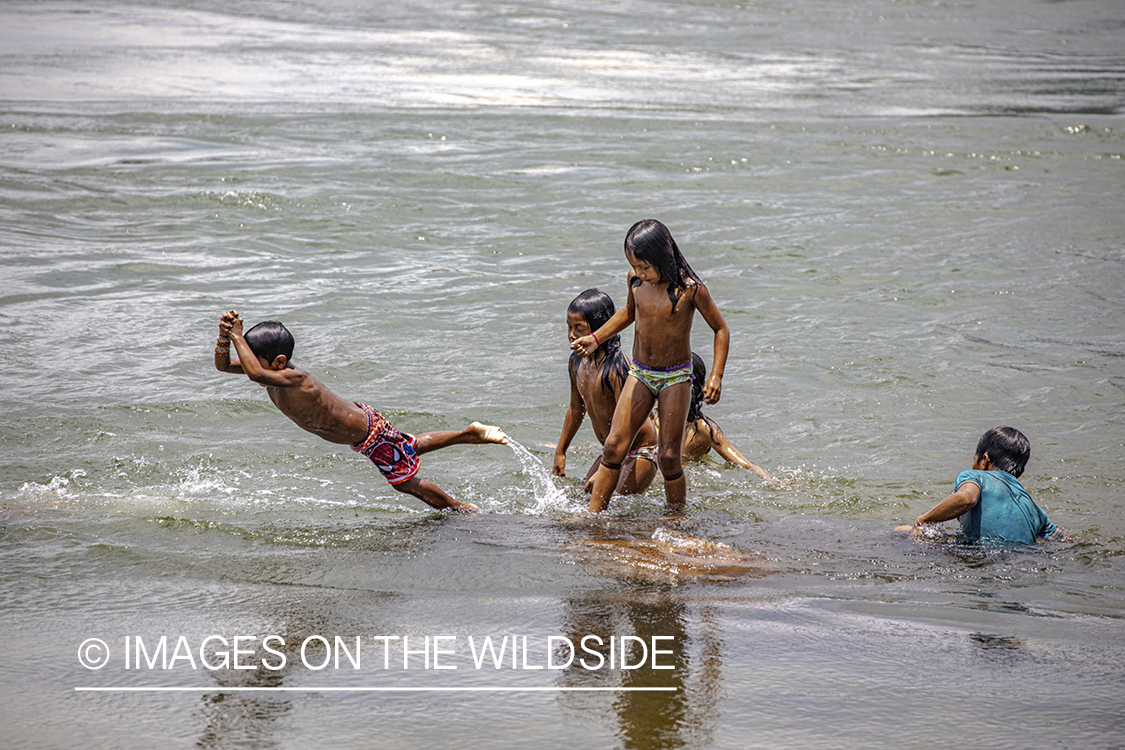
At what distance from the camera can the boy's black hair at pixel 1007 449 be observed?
5988mm

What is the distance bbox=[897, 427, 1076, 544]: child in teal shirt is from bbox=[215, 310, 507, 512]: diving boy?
8.96 ft

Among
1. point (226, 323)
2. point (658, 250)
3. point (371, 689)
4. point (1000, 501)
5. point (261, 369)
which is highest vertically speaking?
point (658, 250)

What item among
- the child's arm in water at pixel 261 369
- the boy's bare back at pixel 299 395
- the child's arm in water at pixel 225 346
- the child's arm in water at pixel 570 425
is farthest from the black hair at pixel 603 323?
the child's arm in water at pixel 225 346

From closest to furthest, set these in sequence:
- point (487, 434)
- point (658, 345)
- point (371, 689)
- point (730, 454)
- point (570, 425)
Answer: point (371, 689)
point (658, 345)
point (487, 434)
point (570, 425)
point (730, 454)

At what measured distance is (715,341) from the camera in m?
6.12

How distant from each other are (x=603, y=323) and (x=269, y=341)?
1988 mm

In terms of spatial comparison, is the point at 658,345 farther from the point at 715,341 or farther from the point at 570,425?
the point at 570,425

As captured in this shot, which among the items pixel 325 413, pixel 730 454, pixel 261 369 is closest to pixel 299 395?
pixel 325 413

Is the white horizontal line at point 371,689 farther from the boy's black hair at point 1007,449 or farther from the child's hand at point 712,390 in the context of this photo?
the boy's black hair at point 1007,449

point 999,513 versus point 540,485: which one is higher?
point 999,513

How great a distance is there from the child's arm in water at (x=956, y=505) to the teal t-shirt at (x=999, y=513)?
8 centimetres

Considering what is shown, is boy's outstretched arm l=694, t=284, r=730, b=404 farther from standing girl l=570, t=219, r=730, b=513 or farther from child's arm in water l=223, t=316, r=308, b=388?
child's arm in water l=223, t=316, r=308, b=388

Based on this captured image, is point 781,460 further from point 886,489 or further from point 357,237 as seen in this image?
point 357,237

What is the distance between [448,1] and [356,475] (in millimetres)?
29421
